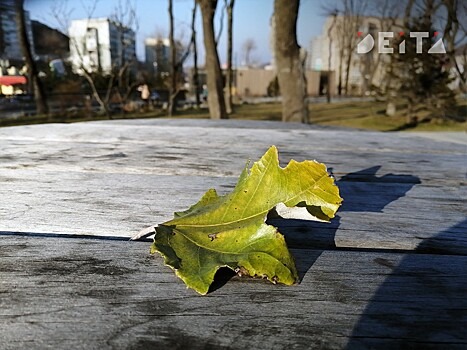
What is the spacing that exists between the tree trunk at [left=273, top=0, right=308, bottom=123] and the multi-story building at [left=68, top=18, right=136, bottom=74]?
38.7ft

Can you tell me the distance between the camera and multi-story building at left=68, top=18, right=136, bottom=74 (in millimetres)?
16391

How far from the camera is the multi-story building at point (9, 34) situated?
13.8m

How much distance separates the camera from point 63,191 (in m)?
0.93

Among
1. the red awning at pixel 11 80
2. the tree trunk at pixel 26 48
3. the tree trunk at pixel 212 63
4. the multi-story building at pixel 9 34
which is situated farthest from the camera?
the red awning at pixel 11 80

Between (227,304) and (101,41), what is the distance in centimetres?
2108

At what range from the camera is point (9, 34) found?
15398mm

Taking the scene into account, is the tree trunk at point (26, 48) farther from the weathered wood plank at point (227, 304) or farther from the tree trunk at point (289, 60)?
the weathered wood plank at point (227, 304)

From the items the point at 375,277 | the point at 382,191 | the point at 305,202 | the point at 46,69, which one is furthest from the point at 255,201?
the point at 46,69

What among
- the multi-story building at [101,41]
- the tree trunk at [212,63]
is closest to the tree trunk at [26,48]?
the multi-story building at [101,41]

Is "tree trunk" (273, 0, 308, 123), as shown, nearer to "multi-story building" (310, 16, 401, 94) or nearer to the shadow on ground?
the shadow on ground

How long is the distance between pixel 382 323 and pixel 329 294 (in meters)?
0.07

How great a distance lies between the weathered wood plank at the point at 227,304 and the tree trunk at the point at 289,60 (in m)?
5.23

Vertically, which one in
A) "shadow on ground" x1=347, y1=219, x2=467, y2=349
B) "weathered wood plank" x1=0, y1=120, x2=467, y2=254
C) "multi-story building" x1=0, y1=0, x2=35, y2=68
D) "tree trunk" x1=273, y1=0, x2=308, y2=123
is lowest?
"shadow on ground" x1=347, y1=219, x2=467, y2=349

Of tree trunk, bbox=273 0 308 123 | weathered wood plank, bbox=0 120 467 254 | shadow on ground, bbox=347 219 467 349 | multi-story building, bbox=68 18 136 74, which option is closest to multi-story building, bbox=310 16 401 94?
tree trunk, bbox=273 0 308 123
